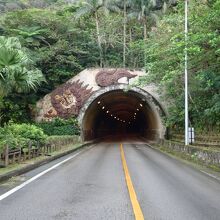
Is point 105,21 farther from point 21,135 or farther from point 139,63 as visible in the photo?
point 21,135

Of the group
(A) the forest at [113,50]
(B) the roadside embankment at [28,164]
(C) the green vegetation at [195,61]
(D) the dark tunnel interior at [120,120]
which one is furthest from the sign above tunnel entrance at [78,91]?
(B) the roadside embankment at [28,164]

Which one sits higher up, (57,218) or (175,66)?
(175,66)

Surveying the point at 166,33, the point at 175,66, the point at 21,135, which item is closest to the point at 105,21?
the point at 166,33

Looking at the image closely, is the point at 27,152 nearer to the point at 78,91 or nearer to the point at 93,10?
the point at 78,91

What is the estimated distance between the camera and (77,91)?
43.2 metres

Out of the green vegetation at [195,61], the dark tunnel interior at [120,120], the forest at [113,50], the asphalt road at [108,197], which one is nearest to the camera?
the asphalt road at [108,197]

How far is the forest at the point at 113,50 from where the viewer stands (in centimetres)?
1769

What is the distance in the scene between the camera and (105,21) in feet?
180

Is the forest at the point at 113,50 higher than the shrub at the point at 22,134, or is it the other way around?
the forest at the point at 113,50

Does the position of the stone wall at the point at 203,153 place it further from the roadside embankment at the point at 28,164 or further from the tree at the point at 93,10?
the tree at the point at 93,10

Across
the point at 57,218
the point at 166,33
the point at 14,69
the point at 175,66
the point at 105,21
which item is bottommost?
the point at 57,218

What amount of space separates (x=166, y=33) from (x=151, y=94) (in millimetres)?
10732

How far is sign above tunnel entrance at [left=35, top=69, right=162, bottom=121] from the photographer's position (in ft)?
141

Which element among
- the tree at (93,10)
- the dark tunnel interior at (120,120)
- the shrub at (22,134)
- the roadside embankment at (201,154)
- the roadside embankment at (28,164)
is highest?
the tree at (93,10)
